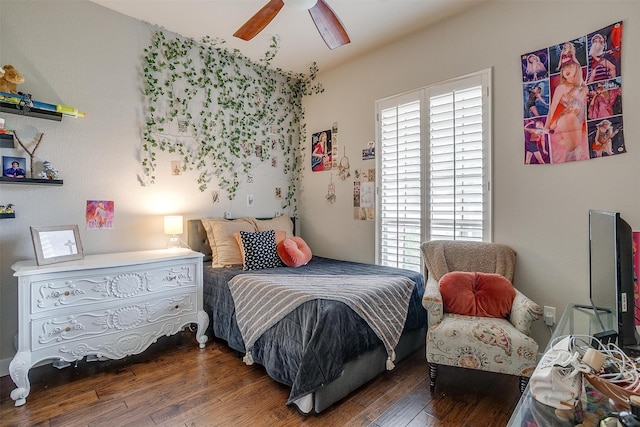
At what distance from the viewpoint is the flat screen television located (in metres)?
1.22

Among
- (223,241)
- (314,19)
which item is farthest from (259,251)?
(314,19)

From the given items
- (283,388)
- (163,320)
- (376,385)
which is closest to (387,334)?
(376,385)

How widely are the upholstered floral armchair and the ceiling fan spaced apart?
189cm

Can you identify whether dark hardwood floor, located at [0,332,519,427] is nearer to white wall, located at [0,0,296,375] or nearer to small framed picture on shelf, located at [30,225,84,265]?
white wall, located at [0,0,296,375]

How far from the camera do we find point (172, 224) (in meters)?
2.92

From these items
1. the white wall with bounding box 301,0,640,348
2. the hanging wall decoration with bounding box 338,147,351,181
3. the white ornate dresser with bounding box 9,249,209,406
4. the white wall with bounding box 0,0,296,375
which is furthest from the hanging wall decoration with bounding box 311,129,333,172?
the white ornate dresser with bounding box 9,249,209,406

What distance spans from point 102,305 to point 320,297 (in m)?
1.55

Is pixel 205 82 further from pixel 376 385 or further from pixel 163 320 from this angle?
pixel 376 385

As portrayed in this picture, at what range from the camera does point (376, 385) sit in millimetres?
2146

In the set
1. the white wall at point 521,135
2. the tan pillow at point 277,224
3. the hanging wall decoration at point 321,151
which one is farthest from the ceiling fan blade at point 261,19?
the tan pillow at point 277,224

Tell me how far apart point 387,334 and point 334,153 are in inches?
89.3

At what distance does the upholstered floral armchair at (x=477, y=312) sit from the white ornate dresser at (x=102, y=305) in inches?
76.1

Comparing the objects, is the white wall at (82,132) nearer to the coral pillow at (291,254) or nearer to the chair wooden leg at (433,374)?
the coral pillow at (291,254)

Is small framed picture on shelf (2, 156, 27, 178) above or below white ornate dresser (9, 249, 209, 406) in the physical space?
above
